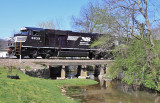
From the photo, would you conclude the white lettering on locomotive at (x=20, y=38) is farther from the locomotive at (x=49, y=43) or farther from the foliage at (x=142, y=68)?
the foliage at (x=142, y=68)

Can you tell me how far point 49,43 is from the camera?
2528cm

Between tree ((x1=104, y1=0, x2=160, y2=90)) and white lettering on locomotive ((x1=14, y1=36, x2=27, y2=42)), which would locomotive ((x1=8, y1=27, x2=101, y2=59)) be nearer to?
white lettering on locomotive ((x1=14, y1=36, x2=27, y2=42))

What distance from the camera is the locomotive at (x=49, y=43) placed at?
75.0ft

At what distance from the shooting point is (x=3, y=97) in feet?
24.6

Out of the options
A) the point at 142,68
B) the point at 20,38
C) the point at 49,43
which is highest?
the point at 20,38

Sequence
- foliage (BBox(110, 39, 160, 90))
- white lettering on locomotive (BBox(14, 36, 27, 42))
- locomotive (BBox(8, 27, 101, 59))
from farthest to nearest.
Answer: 1. locomotive (BBox(8, 27, 101, 59))
2. white lettering on locomotive (BBox(14, 36, 27, 42))
3. foliage (BBox(110, 39, 160, 90))

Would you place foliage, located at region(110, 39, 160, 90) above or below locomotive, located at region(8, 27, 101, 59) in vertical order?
below

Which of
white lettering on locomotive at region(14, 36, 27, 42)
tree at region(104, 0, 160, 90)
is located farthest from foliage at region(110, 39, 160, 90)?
white lettering on locomotive at region(14, 36, 27, 42)

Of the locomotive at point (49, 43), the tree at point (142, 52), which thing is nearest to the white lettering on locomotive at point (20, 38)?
the locomotive at point (49, 43)

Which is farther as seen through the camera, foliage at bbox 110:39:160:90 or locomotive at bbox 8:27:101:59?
locomotive at bbox 8:27:101:59

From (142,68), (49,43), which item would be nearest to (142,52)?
(142,68)

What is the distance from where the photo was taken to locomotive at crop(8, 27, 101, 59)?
75.0ft

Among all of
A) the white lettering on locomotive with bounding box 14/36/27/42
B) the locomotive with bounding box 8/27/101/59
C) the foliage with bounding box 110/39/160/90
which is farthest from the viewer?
the locomotive with bounding box 8/27/101/59

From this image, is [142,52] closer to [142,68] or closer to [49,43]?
[142,68]
